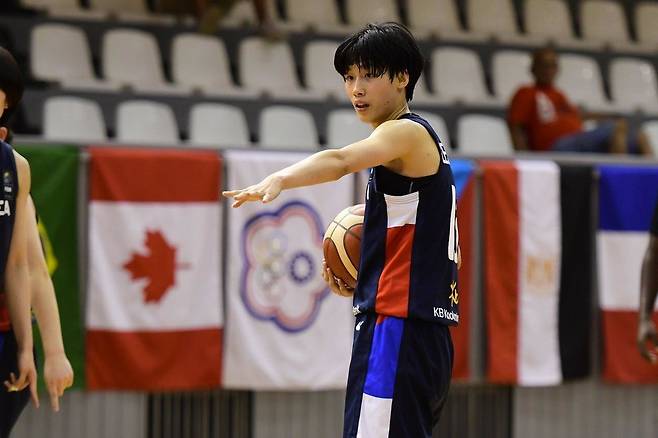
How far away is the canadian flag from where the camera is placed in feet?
21.6

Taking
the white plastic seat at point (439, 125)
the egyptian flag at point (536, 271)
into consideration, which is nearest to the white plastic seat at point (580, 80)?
the white plastic seat at point (439, 125)

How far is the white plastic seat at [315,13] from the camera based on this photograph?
1120 cm

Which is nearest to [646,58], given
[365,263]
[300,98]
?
[300,98]

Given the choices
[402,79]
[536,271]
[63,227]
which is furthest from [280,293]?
[402,79]

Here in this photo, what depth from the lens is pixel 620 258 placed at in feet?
25.3

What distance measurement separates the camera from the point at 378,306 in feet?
12.0

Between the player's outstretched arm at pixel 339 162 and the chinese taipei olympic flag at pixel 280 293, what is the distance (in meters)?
3.40

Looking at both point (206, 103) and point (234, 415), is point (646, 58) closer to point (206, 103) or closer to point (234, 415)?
point (206, 103)

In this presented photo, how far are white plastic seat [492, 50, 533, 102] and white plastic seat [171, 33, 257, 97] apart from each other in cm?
282

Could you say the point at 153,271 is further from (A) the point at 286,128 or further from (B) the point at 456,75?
(B) the point at 456,75

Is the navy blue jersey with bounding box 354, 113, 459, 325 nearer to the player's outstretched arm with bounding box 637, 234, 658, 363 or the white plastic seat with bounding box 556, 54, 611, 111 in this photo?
the player's outstretched arm with bounding box 637, 234, 658, 363

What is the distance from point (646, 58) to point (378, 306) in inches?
369

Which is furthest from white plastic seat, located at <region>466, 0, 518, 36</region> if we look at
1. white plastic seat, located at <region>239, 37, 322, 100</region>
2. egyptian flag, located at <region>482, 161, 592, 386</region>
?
egyptian flag, located at <region>482, 161, 592, 386</region>

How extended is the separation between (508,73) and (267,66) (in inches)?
103
